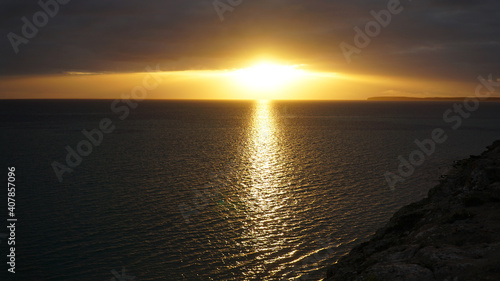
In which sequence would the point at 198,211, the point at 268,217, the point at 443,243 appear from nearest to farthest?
the point at 443,243 < the point at 268,217 < the point at 198,211

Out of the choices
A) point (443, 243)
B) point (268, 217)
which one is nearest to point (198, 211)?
point (268, 217)

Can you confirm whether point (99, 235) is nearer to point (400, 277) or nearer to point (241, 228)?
point (241, 228)

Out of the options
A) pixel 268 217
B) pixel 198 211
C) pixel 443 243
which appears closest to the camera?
pixel 443 243

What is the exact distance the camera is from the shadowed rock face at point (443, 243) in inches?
547

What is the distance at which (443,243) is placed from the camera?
16.6m

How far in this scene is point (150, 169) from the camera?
187ft

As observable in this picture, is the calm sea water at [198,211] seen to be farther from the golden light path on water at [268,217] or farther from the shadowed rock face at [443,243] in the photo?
the shadowed rock face at [443,243]

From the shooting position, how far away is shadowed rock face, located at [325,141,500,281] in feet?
45.6

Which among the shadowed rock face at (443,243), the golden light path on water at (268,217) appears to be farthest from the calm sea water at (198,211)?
the shadowed rock face at (443,243)

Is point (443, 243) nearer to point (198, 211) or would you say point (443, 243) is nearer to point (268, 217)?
point (268, 217)

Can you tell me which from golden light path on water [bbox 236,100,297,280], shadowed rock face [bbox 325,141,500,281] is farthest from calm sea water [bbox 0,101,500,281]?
shadowed rock face [bbox 325,141,500,281]

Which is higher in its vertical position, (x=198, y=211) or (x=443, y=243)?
(x=443, y=243)

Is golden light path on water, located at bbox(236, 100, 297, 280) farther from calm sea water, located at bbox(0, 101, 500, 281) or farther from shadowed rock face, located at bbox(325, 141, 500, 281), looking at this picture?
shadowed rock face, located at bbox(325, 141, 500, 281)

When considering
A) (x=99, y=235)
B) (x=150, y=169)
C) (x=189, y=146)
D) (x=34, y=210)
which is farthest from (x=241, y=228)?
(x=189, y=146)
